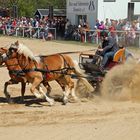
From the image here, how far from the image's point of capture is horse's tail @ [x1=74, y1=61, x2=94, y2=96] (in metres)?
12.6

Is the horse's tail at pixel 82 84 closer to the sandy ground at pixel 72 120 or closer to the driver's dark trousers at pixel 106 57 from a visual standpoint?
the sandy ground at pixel 72 120

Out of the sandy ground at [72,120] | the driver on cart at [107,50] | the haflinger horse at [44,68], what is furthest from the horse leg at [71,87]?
the driver on cart at [107,50]

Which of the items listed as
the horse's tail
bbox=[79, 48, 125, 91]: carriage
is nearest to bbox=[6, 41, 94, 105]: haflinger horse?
the horse's tail

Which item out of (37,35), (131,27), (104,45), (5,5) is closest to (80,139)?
(104,45)

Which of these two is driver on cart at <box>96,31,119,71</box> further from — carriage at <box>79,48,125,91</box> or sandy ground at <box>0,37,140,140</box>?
sandy ground at <box>0,37,140,140</box>

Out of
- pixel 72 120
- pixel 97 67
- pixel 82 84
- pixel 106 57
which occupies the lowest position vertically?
pixel 72 120

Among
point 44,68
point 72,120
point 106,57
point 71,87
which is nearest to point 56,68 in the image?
point 44,68

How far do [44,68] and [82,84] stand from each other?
1.55 metres

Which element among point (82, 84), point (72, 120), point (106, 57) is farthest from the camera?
point (82, 84)

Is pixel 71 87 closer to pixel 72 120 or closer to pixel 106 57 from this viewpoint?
pixel 106 57

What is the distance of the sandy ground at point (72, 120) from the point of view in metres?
8.93

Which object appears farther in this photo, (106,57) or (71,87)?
(106,57)

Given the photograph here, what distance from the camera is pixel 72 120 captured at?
1022 cm

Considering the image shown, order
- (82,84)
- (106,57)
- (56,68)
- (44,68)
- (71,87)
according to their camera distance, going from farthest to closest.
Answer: (82,84) → (106,57) → (71,87) → (56,68) → (44,68)
